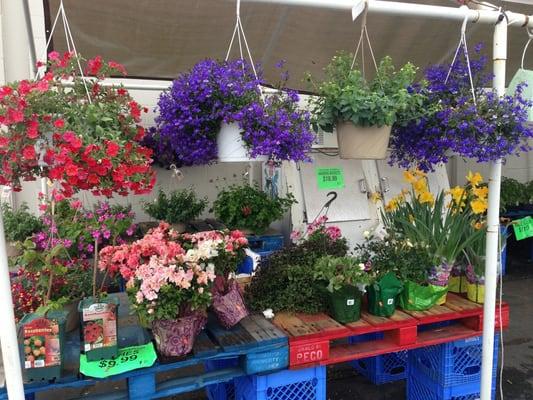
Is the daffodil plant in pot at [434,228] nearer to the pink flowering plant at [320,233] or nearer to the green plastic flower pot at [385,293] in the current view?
the green plastic flower pot at [385,293]

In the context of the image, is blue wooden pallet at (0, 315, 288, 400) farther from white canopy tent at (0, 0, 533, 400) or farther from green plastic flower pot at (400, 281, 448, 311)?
white canopy tent at (0, 0, 533, 400)

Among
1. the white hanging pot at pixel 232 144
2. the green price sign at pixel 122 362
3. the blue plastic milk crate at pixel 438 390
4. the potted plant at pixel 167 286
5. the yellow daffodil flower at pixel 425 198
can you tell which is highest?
the white hanging pot at pixel 232 144

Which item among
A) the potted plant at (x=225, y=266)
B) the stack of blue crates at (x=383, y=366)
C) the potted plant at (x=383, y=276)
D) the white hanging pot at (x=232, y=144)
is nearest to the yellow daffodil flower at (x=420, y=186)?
the potted plant at (x=383, y=276)

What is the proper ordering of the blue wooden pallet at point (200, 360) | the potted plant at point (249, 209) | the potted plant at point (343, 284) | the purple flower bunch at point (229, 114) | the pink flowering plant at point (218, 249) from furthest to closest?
1. the potted plant at point (249, 209)
2. the potted plant at point (343, 284)
3. the purple flower bunch at point (229, 114)
4. the pink flowering plant at point (218, 249)
5. the blue wooden pallet at point (200, 360)

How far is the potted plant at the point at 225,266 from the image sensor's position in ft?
6.61

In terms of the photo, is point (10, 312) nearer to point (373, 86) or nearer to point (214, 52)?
point (373, 86)

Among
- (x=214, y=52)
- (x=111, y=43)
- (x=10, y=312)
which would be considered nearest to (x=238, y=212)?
(x=214, y=52)

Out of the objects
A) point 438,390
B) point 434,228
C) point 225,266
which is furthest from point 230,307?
point 438,390

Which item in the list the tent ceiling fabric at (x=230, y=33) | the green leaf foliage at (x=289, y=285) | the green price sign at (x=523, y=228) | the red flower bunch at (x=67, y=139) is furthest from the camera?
the tent ceiling fabric at (x=230, y=33)

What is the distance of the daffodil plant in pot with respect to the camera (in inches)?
95.9

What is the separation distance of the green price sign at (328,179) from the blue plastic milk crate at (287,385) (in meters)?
2.04

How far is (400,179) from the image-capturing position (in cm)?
433

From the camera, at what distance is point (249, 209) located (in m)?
3.70

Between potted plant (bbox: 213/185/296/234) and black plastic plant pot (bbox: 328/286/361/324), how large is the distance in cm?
150
